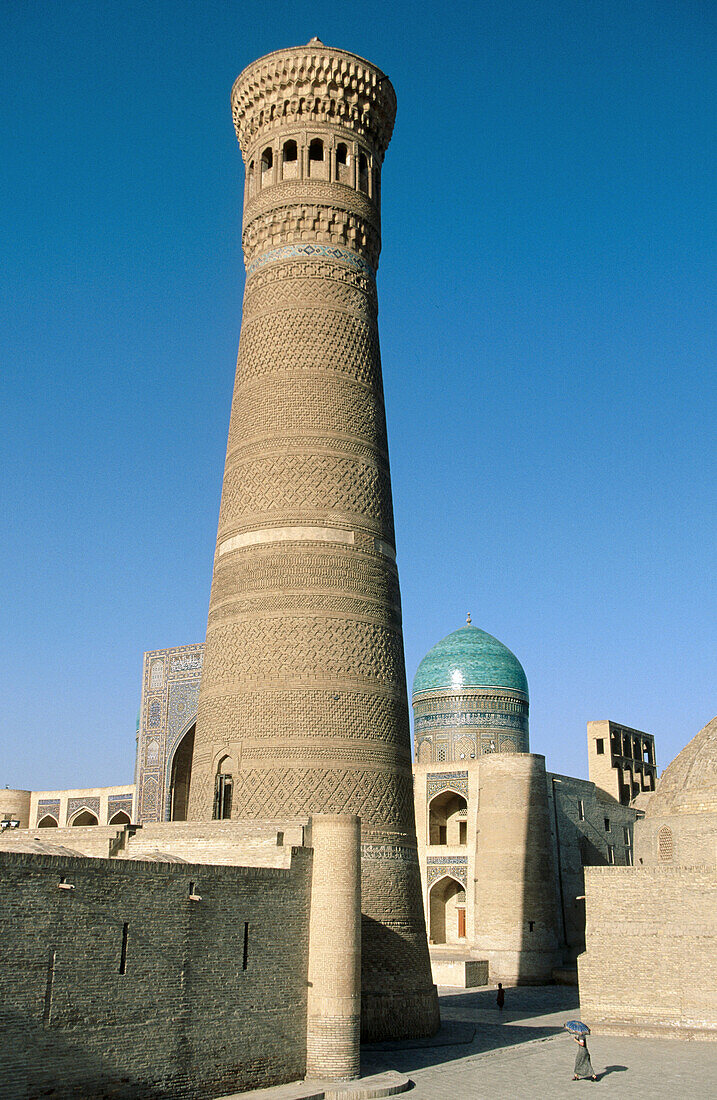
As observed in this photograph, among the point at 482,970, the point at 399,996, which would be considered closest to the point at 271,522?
the point at 399,996

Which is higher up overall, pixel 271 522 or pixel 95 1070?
pixel 271 522

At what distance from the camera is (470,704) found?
2606 cm

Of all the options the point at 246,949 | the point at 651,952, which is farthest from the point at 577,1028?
the point at 246,949

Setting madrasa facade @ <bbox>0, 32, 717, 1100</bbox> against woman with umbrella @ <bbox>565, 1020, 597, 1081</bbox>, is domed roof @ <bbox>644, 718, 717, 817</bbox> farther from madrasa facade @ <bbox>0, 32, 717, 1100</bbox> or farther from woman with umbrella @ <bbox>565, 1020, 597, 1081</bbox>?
woman with umbrella @ <bbox>565, 1020, 597, 1081</bbox>

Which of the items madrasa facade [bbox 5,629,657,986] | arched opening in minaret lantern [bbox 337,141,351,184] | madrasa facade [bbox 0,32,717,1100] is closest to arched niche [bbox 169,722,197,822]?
madrasa facade [bbox 5,629,657,986]

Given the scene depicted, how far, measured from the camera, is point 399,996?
10.5 meters

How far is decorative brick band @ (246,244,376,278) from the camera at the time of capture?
1241 centimetres

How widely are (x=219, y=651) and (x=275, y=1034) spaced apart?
3.99 metres

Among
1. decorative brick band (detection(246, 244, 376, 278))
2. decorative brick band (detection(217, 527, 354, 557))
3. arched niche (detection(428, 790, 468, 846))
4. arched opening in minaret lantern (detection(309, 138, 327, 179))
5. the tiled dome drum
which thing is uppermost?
arched opening in minaret lantern (detection(309, 138, 327, 179))

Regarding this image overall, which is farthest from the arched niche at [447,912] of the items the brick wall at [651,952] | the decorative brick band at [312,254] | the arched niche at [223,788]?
the decorative brick band at [312,254]

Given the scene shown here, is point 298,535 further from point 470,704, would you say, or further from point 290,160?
point 470,704

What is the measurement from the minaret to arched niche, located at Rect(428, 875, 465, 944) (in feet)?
37.1

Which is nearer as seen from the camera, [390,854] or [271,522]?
[390,854]

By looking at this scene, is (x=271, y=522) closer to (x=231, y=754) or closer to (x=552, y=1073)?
(x=231, y=754)
